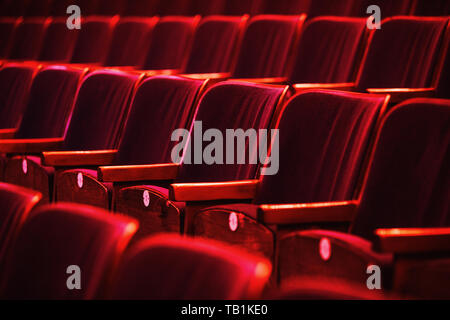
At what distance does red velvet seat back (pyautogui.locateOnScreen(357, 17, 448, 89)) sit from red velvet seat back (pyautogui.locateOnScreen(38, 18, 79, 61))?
0.45 m

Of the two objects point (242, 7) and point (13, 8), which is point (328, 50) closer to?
point (242, 7)

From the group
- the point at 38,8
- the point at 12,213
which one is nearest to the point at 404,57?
the point at 12,213

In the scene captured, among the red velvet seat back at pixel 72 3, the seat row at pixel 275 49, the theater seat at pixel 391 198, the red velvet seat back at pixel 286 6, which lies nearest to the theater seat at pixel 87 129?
the seat row at pixel 275 49

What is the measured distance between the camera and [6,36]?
1019 millimetres

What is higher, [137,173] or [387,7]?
[387,7]

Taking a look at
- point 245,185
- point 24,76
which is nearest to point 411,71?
point 245,185

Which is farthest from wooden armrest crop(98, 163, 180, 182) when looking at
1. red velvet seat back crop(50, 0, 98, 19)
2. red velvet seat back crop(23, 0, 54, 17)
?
red velvet seat back crop(23, 0, 54, 17)

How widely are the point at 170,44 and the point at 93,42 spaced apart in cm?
14

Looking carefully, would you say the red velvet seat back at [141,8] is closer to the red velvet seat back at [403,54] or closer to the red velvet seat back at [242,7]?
the red velvet seat back at [242,7]

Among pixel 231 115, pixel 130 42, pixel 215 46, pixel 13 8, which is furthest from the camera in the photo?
pixel 13 8

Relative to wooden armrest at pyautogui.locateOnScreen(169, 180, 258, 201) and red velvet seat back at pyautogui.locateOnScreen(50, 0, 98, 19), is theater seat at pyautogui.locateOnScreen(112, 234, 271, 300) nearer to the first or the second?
wooden armrest at pyautogui.locateOnScreen(169, 180, 258, 201)
